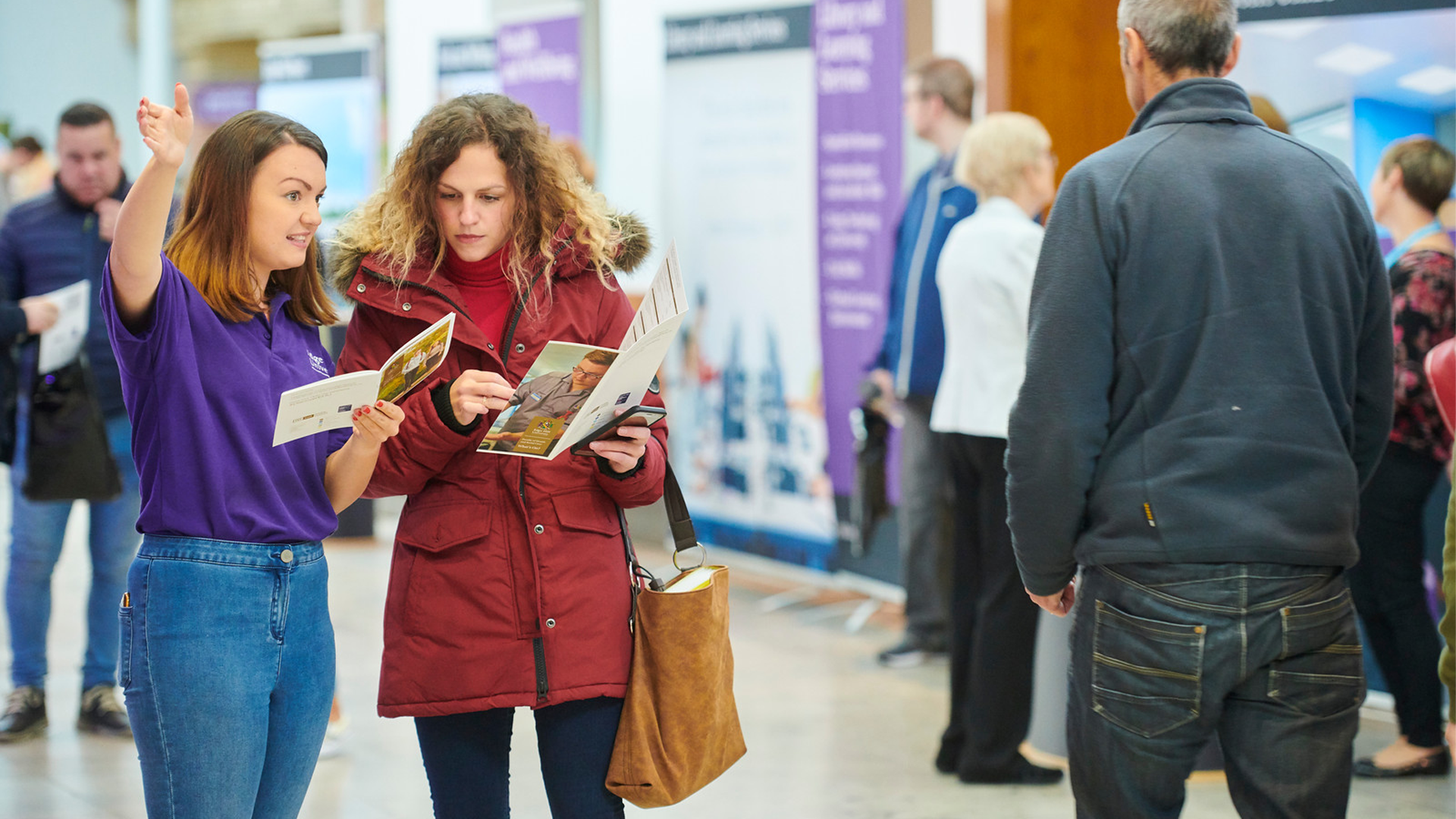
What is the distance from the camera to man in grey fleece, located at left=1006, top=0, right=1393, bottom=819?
5.83ft

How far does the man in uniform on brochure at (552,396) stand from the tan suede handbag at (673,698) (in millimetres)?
319

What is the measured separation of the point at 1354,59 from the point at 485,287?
297cm

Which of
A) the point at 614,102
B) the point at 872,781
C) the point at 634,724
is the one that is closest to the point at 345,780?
the point at 872,781

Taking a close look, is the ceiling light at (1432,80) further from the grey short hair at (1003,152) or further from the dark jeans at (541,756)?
the dark jeans at (541,756)

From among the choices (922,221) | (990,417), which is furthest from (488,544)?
(922,221)

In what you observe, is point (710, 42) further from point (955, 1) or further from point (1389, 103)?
point (1389, 103)

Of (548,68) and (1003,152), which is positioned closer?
(1003,152)

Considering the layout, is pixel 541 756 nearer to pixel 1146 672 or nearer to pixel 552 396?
pixel 552 396

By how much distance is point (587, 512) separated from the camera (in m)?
1.92

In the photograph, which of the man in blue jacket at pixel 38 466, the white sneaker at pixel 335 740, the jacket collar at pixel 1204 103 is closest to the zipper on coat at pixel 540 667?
the jacket collar at pixel 1204 103

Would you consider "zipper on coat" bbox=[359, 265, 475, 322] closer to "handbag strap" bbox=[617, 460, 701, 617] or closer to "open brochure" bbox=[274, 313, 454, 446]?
"open brochure" bbox=[274, 313, 454, 446]

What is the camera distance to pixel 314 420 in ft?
5.47

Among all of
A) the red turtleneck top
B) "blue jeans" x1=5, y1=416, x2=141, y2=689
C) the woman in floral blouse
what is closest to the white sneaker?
"blue jeans" x1=5, y1=416, x2=141, y2=689

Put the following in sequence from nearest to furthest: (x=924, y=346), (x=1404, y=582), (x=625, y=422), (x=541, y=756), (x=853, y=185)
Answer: (x=625, y=422)
(x=541, y=756)
(x=1404, y=582)
(x=924, y=346)
(x=853, y=185)
